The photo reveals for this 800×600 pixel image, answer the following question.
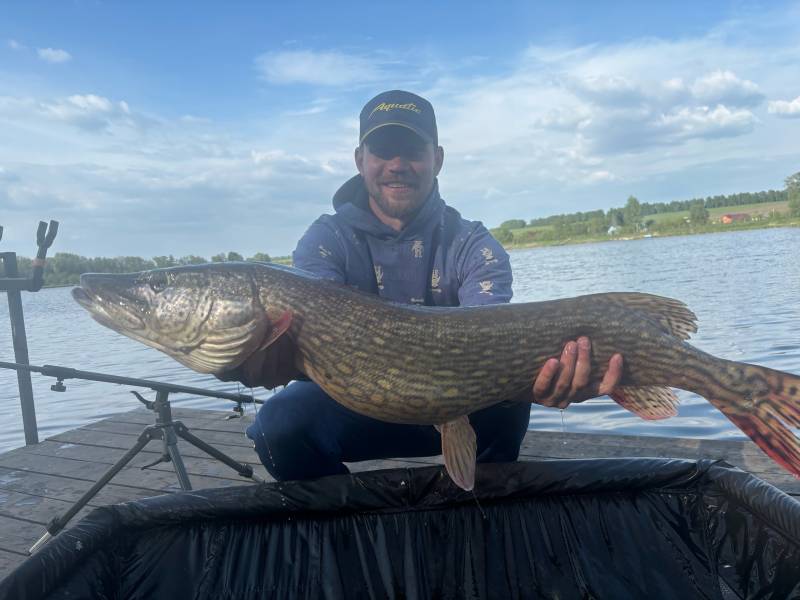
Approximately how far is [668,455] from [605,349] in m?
1.44

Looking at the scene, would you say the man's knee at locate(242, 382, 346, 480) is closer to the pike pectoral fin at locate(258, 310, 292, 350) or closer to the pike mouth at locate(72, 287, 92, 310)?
the pike pectoral fin at locate(258, 310, 292, 350)

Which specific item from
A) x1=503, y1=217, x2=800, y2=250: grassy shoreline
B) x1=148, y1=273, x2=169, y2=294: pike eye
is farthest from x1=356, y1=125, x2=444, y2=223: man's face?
x1=503, y1=217, x2=800, y2=250: grassy shoreline

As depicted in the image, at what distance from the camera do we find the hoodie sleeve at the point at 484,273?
2506 millimetres

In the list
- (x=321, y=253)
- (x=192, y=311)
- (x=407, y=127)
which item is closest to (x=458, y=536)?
(x=192, y=311)

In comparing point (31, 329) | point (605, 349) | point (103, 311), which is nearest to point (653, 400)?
point (605, 349)

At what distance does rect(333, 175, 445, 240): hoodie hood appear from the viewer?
282 centimetres

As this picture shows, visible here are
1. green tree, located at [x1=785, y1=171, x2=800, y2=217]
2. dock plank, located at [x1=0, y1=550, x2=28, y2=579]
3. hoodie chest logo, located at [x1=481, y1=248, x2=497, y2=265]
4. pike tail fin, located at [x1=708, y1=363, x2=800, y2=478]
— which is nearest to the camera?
pike tail fin, located at [x1=708, y1=363, x2=800, y2=478]

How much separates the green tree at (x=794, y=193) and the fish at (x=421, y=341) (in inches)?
2285

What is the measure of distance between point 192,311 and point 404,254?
116cm

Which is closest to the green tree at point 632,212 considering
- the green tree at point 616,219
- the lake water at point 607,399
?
the green tree at point 616,219

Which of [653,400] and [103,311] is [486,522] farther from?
[103,311]

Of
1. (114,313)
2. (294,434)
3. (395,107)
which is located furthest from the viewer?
(395,107)

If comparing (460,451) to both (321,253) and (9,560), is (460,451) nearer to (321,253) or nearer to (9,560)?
(321,253)

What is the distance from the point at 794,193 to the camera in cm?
5222
